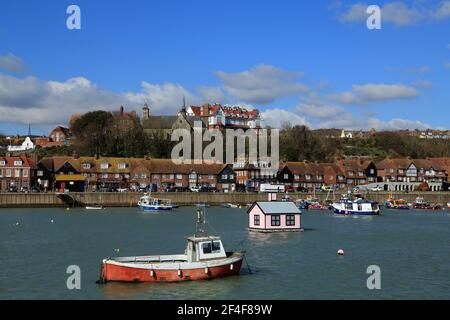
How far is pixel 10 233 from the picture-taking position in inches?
2378

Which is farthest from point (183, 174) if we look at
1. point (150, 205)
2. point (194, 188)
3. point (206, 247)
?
point (206, 247)

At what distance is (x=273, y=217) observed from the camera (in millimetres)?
60969

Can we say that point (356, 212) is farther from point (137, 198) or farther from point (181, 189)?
point (181, 189)

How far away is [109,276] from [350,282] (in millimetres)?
13703

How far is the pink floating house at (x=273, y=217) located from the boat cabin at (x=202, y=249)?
2523 cm

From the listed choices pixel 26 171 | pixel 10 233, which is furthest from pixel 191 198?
pixel 10 233

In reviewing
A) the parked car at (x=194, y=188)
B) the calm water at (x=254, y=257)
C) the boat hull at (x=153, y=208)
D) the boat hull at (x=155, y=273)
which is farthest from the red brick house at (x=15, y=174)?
the boat hull at (x=155, y=273)

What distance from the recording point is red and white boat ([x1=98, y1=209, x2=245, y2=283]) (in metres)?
33.3

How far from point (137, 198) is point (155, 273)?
79.1 m

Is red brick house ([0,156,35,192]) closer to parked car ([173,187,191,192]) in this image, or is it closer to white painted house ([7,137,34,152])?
parked car ([173,187,191,192])

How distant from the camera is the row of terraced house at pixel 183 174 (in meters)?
120

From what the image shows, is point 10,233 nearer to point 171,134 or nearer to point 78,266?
point 78,266

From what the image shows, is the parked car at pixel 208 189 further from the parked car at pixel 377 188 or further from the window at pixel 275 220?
the window at pixel 275 220

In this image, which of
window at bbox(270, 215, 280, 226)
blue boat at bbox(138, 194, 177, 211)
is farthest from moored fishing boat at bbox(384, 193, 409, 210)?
window at bbox(270, 215, 280, 226)
